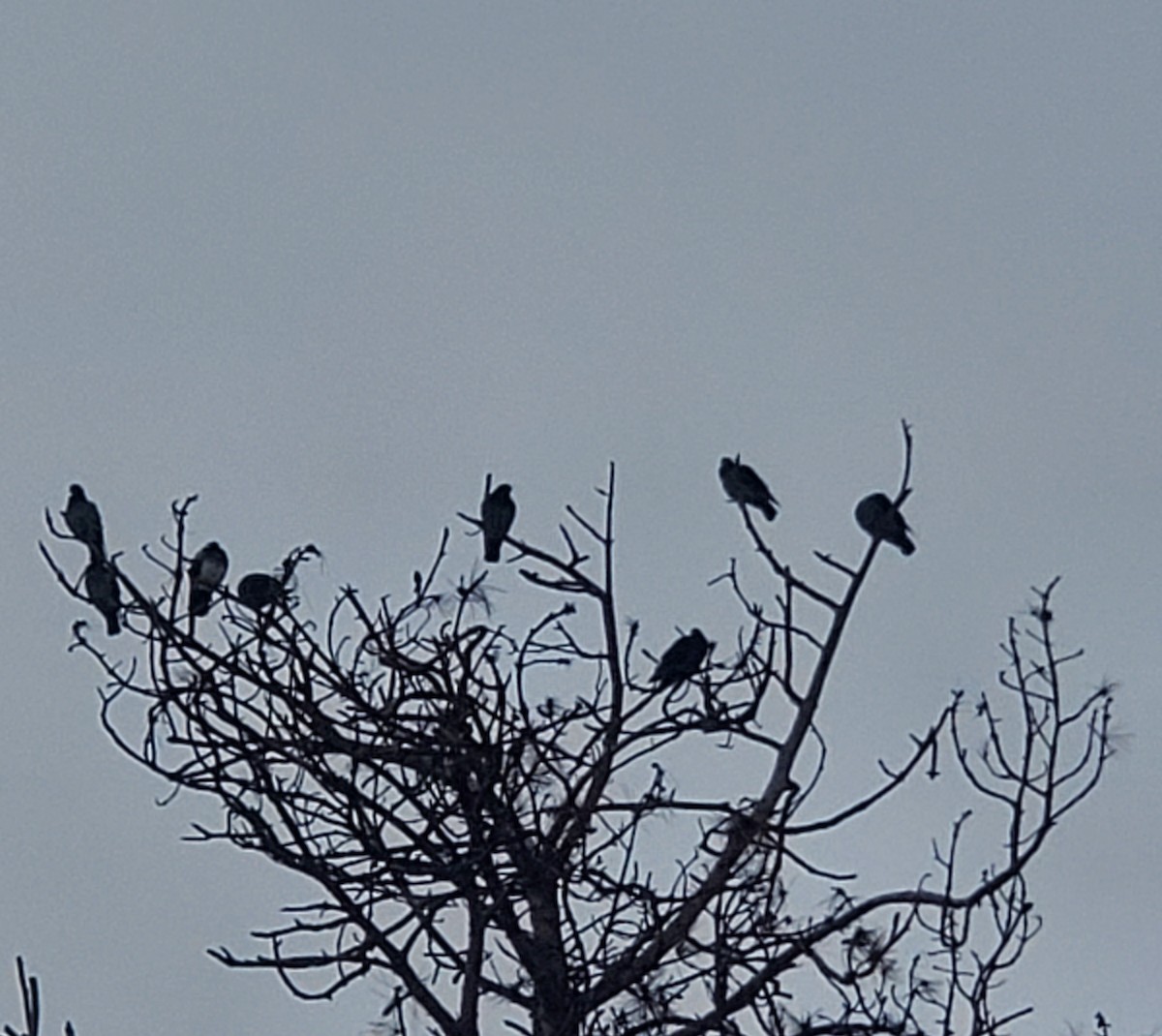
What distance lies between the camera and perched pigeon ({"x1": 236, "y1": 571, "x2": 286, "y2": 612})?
763 centimetres

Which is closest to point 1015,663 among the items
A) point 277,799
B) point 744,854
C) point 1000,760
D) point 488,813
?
point 1000,760

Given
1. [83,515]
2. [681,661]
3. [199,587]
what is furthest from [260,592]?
[83,515]

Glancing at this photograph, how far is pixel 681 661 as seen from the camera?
828 cm

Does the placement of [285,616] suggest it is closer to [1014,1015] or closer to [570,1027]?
[570,1027]

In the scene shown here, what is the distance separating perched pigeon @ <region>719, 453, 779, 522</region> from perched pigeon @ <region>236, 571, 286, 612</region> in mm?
6058

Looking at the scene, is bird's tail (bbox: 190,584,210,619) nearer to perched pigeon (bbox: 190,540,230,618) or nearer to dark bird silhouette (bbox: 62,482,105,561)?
perched pigeon (bbox: 190,540,230,618)

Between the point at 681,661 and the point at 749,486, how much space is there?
7.51 m

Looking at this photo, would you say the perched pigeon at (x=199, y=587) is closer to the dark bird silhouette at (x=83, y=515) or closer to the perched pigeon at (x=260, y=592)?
the perched pigeon at (x=260, y=592)

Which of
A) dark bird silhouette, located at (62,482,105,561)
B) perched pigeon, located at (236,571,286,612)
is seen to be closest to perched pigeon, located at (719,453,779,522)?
dark bird silhouette, located at (62,482,105,561)

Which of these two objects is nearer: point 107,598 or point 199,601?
point 199,601

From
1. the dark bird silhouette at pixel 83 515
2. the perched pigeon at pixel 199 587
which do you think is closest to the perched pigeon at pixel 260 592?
the perched pigeon at pixel 199 587

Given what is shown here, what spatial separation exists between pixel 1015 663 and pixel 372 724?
176cm

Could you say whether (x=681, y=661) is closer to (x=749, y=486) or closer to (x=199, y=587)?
(x=199, y=587)

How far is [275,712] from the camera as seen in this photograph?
7.22 meters
